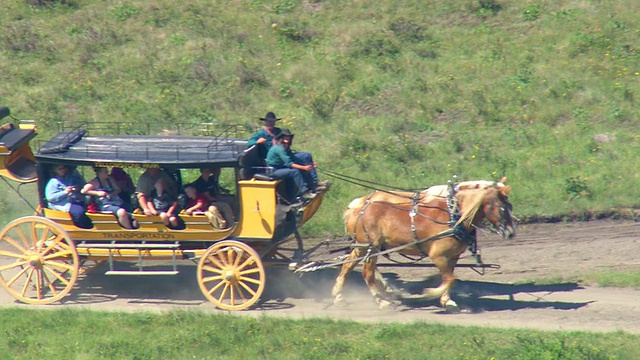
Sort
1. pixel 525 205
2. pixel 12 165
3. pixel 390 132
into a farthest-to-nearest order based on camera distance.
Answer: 1. pixel 390 132
2. pixel 525 205
3. pixel 12 165

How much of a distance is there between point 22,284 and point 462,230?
686 centimetres

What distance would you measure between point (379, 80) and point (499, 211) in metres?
8.80

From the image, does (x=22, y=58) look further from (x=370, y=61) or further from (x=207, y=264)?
(x=207, y=264)

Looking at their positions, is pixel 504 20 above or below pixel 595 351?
above

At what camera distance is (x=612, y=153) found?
18031 millimetres

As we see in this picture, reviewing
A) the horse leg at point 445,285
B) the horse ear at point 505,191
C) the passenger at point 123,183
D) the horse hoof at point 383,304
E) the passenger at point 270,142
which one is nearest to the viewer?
the horse ear at point 505,191

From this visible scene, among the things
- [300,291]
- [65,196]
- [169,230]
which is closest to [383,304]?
[300,291]

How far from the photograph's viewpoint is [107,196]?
13.2 metres

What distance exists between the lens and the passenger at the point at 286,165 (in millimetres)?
13125

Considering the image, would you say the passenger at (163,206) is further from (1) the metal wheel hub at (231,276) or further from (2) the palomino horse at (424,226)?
(2) the palomino horse at (424,226)

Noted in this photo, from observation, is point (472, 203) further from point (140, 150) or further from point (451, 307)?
point (140, 150)

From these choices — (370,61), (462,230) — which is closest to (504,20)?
Answer: (370,61)

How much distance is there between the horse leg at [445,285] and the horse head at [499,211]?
2.65 ft

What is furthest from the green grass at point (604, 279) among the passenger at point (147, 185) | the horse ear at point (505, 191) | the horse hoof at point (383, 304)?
the passenger at point (147, 185)
